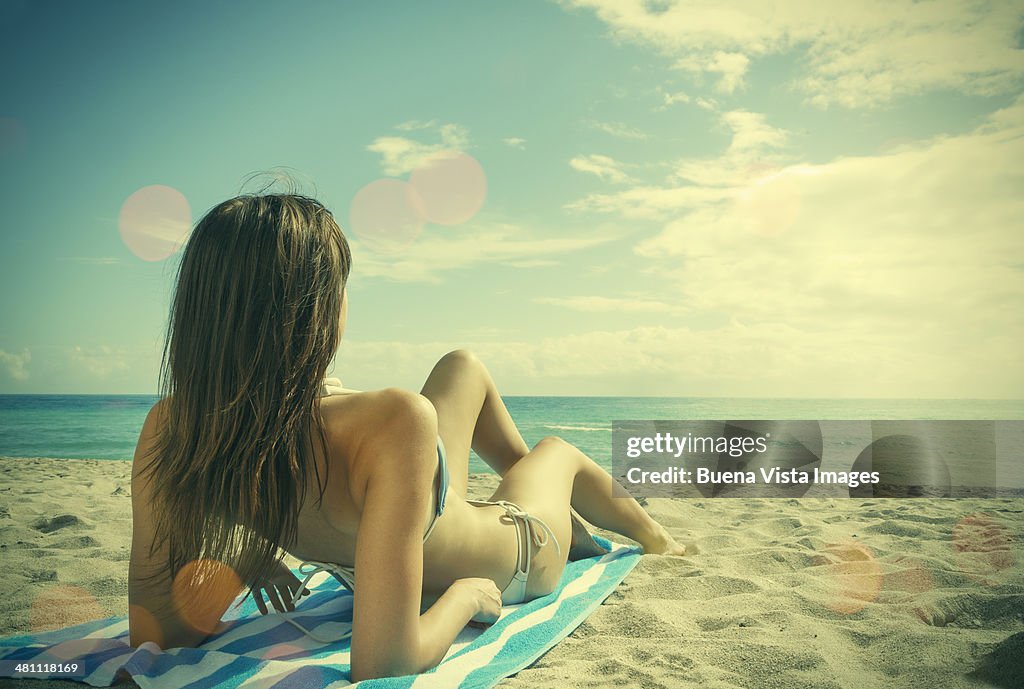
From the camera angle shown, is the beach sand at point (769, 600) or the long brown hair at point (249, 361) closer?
the long brown hair at point (249, 361)

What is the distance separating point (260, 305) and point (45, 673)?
129cm

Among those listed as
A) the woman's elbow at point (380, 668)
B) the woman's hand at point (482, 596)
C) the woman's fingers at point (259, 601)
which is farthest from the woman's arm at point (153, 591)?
the woman's hand at point (482, 596)

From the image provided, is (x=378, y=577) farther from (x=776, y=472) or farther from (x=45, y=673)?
(x=776, y=472)

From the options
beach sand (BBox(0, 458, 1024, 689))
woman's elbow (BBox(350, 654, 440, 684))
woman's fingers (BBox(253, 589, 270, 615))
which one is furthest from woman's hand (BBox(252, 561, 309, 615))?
woman's elbow (BBox(350, 654, 440, 684))

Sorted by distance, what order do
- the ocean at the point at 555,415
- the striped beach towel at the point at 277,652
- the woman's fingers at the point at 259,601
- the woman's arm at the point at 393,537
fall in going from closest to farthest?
the woman's arm at the point at 393,537 < the striped beach towel at the point at 277,652 < the woman's fingers at the point at 259,601 < the ocean at the point at 555,415

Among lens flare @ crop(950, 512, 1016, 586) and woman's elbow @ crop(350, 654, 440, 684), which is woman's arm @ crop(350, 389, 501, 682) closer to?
woman's elbow @ crop(350, 654, 440, 684)

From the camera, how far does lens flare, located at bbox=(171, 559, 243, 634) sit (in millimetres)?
1912

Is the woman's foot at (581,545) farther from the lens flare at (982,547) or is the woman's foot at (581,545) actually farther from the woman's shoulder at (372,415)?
the woman's shoulder at (372,415)

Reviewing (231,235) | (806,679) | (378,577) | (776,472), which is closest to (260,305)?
(231,235)

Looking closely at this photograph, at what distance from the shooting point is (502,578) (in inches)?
94.7

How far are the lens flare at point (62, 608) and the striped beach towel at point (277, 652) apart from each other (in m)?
0.32

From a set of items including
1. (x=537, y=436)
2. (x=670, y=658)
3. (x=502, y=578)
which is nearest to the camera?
(x=670, y=658)

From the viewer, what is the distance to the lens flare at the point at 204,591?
6.27 ft

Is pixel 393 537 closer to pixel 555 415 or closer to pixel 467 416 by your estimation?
pixel 467 416
